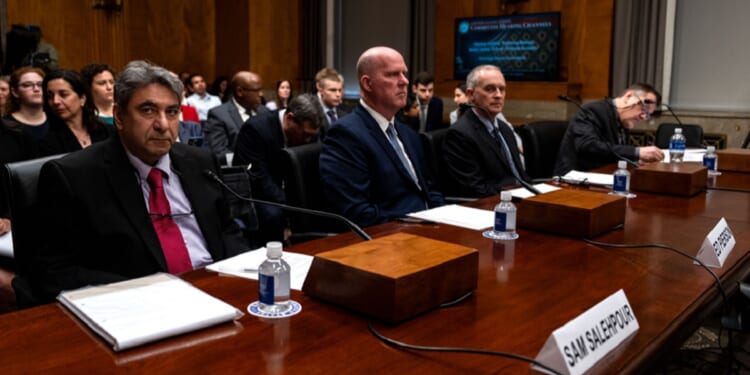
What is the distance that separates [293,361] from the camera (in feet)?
3.86

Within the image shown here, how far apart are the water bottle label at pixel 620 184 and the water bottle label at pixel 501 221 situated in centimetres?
106

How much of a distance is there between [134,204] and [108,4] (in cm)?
855

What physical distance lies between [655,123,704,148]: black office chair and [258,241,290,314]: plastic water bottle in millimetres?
5081

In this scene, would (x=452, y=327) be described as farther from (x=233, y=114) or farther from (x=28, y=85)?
(x=233, y=114)

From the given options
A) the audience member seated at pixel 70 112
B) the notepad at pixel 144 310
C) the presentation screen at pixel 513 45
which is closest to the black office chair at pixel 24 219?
the notepad at pixel 144 310

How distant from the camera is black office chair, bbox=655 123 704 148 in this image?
18.5ft

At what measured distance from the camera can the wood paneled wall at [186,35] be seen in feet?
30.3

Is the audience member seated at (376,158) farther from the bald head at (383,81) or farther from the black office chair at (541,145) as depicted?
the black office chair at (541,145)

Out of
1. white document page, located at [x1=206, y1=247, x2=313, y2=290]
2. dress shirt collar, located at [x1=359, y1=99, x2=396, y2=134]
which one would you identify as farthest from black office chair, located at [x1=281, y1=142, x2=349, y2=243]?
white document page, located at [x1=206, y1=247, x2=313, y2=290]

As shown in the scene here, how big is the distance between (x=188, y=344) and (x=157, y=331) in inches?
2.4

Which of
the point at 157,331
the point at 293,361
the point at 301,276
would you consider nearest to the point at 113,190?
the point at 301,276

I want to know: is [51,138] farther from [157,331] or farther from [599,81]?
[599,81]

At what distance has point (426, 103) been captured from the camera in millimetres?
8078

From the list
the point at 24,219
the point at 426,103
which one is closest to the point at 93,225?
the point at 24,219
